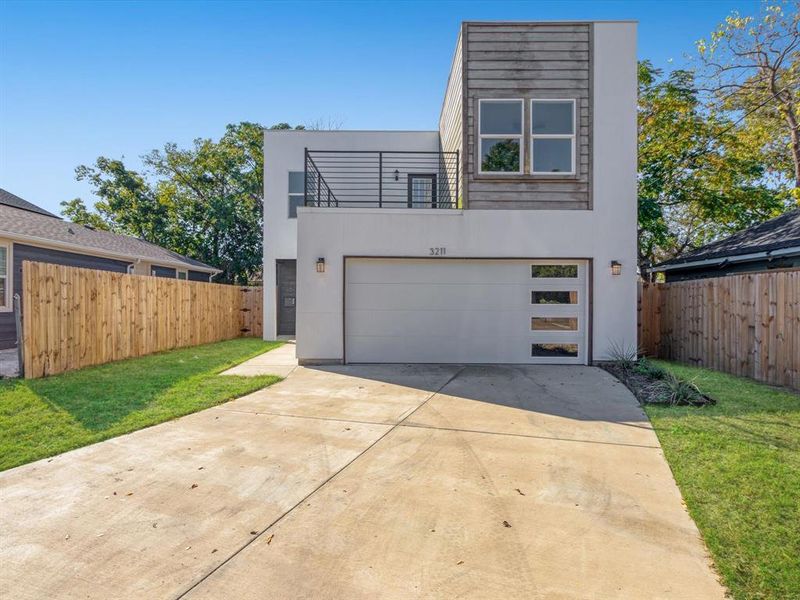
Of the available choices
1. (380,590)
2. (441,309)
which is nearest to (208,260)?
(441,309)

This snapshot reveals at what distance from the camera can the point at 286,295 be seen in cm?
1348

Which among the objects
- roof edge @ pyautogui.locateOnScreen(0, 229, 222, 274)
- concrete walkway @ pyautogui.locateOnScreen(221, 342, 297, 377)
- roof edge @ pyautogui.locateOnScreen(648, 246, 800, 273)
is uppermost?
roof edge @ pyautogui.locateOnScreen(0, 229, 222, 274)

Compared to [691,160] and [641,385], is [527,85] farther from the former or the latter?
[691,160]

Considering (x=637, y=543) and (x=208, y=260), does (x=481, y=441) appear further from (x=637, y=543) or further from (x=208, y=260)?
(x=208, y=260)

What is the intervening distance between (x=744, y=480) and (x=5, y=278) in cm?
1387

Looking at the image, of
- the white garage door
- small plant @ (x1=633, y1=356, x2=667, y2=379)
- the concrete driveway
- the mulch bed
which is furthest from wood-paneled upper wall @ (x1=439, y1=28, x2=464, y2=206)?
the concrete driveway

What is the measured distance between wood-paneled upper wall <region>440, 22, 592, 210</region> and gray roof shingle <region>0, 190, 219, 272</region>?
10.8m

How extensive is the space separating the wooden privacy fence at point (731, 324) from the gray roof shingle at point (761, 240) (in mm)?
1545

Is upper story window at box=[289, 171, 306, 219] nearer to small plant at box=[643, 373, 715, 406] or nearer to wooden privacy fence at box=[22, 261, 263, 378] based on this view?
wooden privacy fence at box=[22, 261, 263, 378]

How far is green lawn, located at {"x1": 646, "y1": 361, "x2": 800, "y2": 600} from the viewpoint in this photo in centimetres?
223

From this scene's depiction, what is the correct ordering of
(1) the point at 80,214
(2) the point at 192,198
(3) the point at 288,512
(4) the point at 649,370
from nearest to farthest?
(3) the point at 288,512
(4) the point at 649,370
(2) the point at 192,198
(1) the point at 80,214

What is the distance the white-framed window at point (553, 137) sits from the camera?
8523mm

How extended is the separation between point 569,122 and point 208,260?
18.5 metres

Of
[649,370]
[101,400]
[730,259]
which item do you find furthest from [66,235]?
[730,259]
